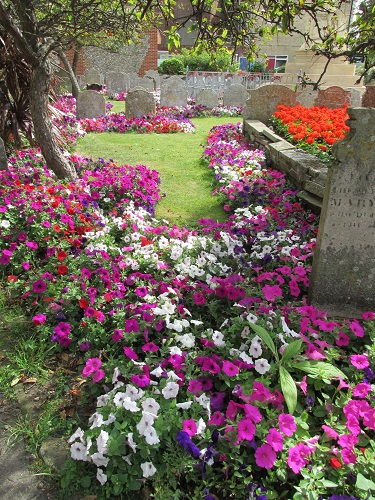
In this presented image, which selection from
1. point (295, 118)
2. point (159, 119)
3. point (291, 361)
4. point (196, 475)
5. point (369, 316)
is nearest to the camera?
point (196, 475)

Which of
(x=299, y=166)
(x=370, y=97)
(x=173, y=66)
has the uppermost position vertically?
(x=173, y=66)

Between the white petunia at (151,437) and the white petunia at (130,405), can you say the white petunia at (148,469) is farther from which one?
the white petunia at (130,405)

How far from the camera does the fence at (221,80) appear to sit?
21.0m

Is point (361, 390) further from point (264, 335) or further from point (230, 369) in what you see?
point (230, 369)

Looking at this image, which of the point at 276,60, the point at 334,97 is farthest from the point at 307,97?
the point at 276,60

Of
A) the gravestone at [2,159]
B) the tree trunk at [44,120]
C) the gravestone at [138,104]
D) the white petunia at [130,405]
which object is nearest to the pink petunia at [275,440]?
the white petunia at [130,405]

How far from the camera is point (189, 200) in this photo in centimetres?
557

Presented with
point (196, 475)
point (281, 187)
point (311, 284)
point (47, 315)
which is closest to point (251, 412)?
point (196, 475)

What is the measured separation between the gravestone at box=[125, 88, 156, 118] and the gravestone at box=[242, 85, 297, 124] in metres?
4.08

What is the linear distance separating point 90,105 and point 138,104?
1.39 m

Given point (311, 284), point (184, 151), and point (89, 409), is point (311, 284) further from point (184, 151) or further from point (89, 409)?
point (184, 151)

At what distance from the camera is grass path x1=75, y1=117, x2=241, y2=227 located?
5160 millimetres

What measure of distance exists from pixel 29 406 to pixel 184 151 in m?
7.13

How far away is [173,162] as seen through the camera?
7691 mm
